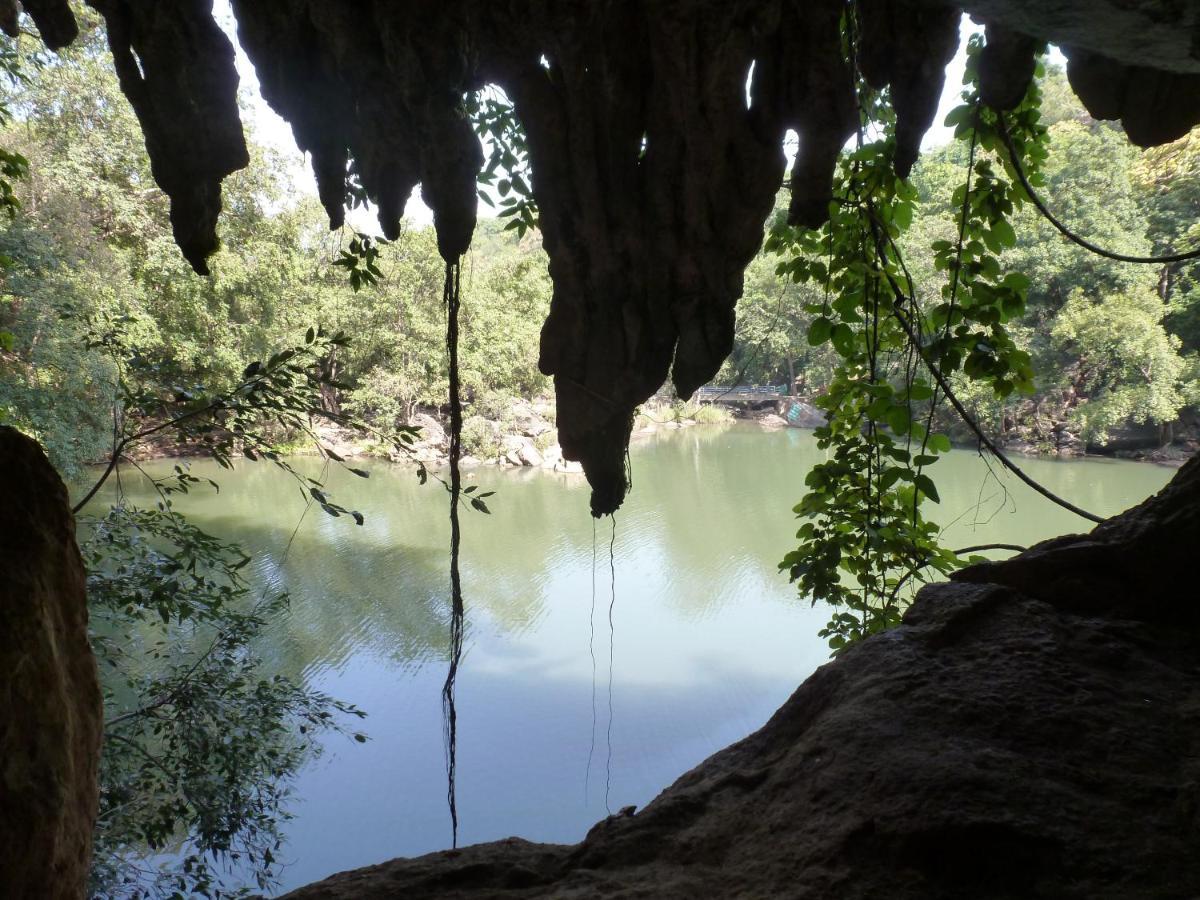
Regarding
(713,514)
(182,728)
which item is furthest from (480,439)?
(182,728)

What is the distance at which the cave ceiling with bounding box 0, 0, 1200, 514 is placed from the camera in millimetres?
1336

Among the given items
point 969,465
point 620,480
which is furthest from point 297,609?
point 969,465

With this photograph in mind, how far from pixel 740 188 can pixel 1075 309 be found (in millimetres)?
13061

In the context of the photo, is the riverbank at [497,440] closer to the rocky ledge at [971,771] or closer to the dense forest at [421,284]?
the dense forest at [421,284]

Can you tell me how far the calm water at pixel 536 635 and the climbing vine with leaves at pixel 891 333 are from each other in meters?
0.32

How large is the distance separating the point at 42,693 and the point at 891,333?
2.21m

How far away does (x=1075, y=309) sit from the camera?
1203 centimetres

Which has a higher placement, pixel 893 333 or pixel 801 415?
pixel 801 415

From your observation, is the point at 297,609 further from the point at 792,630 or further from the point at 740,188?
the point at 740,188

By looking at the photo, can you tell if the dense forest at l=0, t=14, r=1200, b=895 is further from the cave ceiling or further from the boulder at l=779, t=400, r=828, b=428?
the cave ceiling

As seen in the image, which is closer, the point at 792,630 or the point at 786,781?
the point at 786,781

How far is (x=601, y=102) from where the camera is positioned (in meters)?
1.50

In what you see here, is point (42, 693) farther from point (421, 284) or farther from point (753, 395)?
point (753, 395)

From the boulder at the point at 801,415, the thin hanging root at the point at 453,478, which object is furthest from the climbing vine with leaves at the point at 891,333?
the boulder at the point at 801,415
